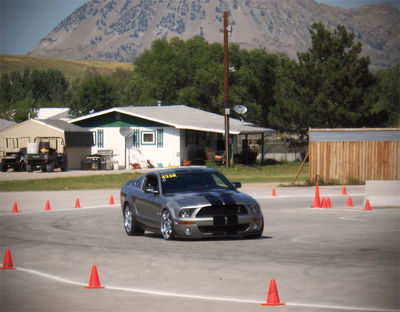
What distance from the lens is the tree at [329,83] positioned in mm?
64312

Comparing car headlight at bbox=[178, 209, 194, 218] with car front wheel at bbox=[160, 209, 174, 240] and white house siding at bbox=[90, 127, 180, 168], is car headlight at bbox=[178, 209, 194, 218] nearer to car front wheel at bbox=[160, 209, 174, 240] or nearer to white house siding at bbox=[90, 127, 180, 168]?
car front wheel at bbox=[160, 209, 174, 240]

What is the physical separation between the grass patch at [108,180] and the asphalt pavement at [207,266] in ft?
64.7

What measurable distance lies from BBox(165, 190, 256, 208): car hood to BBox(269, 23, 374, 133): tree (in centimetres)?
4534

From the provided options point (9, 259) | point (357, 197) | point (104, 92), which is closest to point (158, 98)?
point (104, 92)

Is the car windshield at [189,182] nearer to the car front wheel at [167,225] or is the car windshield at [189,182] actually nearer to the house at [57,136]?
the car front wheel at [167,225]

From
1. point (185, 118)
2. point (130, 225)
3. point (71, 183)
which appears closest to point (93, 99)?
point (185, 118)

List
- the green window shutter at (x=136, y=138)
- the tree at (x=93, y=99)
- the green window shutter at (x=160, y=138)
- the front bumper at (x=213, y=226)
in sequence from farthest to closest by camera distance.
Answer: the tree at (x=93, y=99) → the green window shutter at (x=136, y=138) → the green window shutter at (x=160, y=138) → the front bumper at (x=213, y=226)

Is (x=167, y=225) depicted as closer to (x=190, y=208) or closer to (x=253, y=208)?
(x=190, y=208)

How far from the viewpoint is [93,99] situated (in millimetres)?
106750

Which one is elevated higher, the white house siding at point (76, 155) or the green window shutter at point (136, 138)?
the green window shutter at point (136, 138)

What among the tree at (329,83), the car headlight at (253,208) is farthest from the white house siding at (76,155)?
the car headlight at (253,208)

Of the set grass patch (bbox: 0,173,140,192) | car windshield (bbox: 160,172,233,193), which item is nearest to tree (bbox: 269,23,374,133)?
grass patch (bbox: 0,173,140,192)

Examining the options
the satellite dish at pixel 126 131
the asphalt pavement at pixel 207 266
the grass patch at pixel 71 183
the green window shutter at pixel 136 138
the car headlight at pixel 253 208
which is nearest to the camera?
the asphalt pavement at pixel 207 266

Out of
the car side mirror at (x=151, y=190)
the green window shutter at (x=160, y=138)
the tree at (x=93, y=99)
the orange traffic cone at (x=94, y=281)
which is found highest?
the tree at (x=93, y=99)
